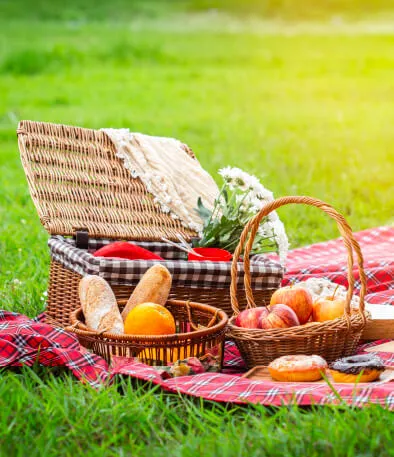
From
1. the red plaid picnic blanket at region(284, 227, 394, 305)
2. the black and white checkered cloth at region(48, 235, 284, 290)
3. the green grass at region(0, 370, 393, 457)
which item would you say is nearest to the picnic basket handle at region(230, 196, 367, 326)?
the black and white checkered cloth at region(48, 235, 284, 290)

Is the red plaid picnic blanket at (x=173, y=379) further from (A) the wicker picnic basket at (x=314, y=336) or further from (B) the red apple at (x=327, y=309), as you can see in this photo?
(B) the red apple at (x=327, y=309)

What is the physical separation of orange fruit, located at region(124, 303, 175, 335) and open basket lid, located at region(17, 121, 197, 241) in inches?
35.5

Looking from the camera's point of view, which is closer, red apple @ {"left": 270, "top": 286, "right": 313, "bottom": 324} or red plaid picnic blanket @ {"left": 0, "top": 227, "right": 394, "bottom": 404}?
red plaid picnic blanket @ {"left": 0, "top": 227, "right": 394, "bottom": 404}

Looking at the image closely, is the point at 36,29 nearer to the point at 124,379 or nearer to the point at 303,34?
the point at 303,34

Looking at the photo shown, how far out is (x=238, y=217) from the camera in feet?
13.0

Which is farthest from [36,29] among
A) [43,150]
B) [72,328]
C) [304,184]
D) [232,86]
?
[72,328]

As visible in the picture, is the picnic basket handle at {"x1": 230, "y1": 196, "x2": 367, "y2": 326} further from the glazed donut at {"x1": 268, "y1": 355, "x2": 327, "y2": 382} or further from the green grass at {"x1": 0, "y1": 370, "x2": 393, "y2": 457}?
the green grass at {"x1": 0, "y1": 370, "x2": 393, "y2": 457}

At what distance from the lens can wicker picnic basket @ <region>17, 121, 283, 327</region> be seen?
353 centimetres

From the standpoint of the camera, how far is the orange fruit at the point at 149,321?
3066 millimetres

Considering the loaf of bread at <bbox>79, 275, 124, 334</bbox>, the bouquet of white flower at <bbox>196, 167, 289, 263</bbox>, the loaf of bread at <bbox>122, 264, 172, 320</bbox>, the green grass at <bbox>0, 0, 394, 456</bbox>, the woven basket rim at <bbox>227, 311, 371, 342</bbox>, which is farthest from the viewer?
the bouquet of white flower at <bbox>196, 167, 289, 263</bbox>

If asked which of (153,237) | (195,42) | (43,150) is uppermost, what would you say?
(195,42)

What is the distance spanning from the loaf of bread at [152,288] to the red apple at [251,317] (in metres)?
0.30

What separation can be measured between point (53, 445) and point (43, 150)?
205 centimetres

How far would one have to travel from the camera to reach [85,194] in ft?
13.8
